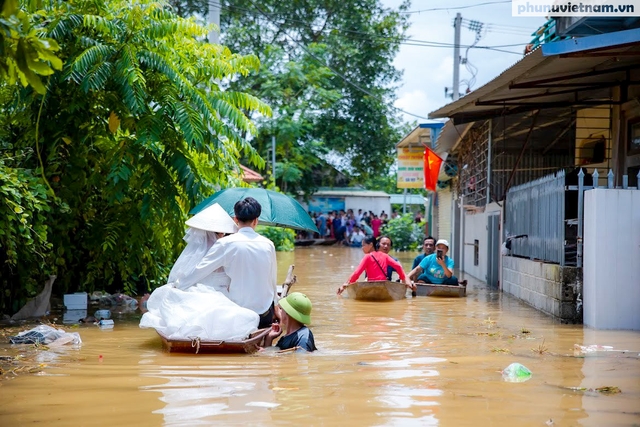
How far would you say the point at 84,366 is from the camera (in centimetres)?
771

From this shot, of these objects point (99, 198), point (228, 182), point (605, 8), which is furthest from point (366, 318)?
point (605, 8)

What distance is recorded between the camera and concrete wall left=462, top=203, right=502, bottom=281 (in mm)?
19891

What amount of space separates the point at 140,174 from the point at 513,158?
11609 mm

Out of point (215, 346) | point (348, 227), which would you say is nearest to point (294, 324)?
point (215, 346)

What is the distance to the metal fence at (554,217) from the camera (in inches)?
433

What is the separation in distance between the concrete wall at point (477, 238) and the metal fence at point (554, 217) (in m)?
3.23

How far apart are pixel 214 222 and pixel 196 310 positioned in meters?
1.08

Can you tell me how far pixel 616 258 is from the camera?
10.4m

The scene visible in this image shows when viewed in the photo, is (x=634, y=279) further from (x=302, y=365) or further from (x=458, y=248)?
(x=458, y=248)

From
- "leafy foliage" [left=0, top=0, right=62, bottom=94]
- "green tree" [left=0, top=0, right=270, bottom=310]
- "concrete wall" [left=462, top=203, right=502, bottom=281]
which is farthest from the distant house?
"leafy foliage" [left=0, top=0, right=62, bottom=94]

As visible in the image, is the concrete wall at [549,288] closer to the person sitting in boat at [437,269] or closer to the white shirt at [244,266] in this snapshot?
the person sitting in boat at [437,269]

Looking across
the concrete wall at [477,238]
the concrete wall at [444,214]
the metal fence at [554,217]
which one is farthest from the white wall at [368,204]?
the metal fence at [554,217]

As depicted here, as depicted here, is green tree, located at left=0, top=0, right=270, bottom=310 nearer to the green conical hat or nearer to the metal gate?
the green conical hat

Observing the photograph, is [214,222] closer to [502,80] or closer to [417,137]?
[502,80]
